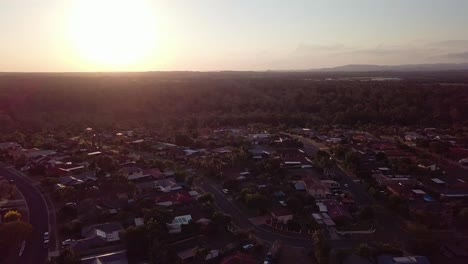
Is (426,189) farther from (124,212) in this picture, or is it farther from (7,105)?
(7,105)

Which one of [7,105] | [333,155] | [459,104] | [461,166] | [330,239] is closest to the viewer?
[330,239]

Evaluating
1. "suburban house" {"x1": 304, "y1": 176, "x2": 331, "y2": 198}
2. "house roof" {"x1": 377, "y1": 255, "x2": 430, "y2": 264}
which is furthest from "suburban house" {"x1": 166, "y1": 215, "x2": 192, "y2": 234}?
"house roof" {"x1": 377, "y1": 255, "x2": 430, "y2": 264}

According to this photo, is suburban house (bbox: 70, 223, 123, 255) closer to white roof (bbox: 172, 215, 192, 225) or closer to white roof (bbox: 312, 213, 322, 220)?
white roof (bbox: 172, 215, 192, 225)

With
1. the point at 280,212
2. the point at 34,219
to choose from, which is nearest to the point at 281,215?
the point at 280,212

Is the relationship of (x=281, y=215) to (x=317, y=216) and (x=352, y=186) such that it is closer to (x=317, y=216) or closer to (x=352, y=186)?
(x=317, y=216)

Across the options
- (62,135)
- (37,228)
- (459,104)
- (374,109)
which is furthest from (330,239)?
(459,104)

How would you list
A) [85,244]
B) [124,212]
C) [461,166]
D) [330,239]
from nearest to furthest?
[85,244], [330,239], [124,212], [461,166]

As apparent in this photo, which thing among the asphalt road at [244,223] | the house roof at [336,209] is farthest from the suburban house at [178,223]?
the house roof at [336,209]
